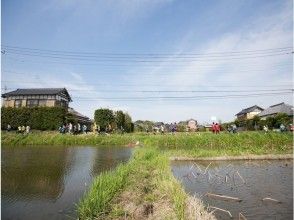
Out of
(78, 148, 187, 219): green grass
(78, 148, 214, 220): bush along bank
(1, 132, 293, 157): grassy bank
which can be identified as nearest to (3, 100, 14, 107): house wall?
(1, 132, 293, 157): grassy bank

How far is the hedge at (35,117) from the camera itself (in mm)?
37938

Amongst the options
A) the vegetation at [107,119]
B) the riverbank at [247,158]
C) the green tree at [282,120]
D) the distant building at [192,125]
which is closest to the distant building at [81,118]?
the vegetation at [107,119]

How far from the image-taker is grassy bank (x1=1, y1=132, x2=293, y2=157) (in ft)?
71.0

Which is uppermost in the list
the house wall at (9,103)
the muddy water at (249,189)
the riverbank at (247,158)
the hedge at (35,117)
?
the house wall at (9,103)

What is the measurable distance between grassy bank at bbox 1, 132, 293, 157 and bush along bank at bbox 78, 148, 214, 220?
11498 mm

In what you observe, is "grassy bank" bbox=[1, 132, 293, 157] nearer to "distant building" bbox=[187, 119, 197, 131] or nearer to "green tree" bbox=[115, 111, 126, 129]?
"green tree" bbox=[115, 111, 126, 129]

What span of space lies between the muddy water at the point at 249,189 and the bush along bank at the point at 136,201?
1.14 metres

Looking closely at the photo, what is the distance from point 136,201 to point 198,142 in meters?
18.3

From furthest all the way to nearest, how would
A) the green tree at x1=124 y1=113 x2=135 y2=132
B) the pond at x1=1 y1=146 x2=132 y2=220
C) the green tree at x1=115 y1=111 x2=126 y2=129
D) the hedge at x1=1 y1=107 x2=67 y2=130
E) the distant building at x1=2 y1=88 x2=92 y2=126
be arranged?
the green tree at x1=124 y1=113 x2=135 y2=132 < the distant building at x1=2 y1=88 x2=92 y2=126 < the green tree at x1=115 y1=111 x2=126 y2=129 < the hedge at x1=1 y1=107 x2=67 y2=130 < the pond at x1=1 y1=146 x2=132 y2=220

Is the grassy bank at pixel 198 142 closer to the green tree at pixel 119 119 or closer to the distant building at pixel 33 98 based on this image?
the green tree at pixel 119 119

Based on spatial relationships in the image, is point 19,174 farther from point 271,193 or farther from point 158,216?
point 271,193

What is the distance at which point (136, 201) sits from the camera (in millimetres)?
7703

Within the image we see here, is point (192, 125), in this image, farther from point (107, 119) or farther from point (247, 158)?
point (247, 158)

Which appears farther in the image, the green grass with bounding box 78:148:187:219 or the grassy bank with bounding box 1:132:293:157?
the grassy bank with bounding box 1:132:293:157
